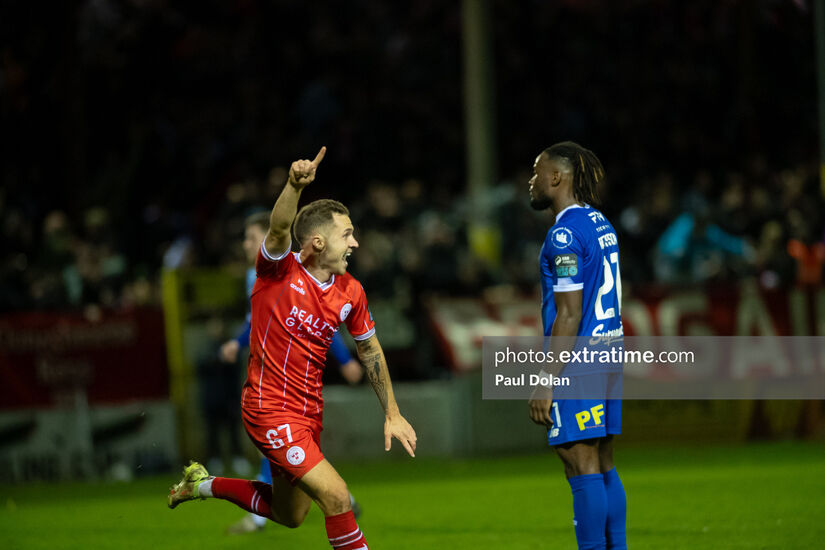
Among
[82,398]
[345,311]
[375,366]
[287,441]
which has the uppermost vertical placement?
[345,311]

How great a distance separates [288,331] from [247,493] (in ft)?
3.87

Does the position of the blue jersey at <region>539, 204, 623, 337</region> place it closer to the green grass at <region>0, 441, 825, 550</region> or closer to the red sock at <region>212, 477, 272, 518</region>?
the red sock at <region>212, 477, 272, 518</region>

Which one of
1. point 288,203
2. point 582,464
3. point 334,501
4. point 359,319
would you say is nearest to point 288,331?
point 359,319

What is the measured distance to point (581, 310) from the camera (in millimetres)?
6547

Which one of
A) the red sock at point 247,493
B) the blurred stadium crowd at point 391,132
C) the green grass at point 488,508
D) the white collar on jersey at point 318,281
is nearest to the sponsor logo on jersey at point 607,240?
the white collar on jersey at point 318,281

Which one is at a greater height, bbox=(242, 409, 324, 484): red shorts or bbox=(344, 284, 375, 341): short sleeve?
bbox=(344, 284, 375, 341): short sleeve

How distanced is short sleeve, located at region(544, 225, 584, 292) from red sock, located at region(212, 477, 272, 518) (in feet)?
6.78

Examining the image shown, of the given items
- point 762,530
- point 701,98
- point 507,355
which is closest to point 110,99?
point 507,355

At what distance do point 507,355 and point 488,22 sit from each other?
6199 millimetres

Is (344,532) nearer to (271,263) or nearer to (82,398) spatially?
(271,263)

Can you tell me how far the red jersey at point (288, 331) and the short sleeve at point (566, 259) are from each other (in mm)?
1138

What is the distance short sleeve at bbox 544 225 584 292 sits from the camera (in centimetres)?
650

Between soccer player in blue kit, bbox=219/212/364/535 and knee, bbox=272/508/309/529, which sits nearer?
knee, bbox=272/508/309/529

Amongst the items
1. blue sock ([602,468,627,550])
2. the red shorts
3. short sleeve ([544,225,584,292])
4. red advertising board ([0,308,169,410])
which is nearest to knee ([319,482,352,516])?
the red shorts
